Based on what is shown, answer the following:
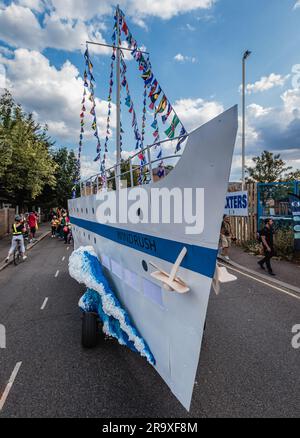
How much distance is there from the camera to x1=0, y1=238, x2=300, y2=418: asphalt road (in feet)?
10.5

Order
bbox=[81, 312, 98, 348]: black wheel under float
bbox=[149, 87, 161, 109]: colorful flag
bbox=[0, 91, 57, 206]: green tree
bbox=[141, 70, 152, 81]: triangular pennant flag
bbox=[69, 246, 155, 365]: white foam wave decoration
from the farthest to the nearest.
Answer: bbox=[0, 91, 57, 206]: green tree, bbox=[141, 70, 152, 81]: triangular pennant flag, bbox=[149, 87, 161, 109]: colorful flag, bbox=[81, 312, 98, 348]: black wheel under float, bbox=[69, 246, 155, 365]: white foam wave decoration

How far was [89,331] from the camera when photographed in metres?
4.41

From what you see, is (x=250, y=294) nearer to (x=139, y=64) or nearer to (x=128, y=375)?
(x=128, y=375)

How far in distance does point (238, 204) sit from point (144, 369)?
10.7 metres

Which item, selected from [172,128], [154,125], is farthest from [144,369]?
[154,125]

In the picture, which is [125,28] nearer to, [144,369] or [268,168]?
[144,369]

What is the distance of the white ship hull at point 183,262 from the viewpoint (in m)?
2.38

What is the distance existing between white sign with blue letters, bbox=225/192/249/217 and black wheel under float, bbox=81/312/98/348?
10035 mm

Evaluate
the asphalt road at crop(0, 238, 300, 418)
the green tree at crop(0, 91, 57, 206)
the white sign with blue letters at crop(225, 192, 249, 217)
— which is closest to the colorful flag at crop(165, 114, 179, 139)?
the asphalt road at crop(0, 238, 300, 418)

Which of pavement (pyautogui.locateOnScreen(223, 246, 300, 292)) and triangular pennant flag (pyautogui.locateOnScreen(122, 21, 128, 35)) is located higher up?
triangular pennant flag (pyautogui.locateOnScreen(122, 21, 128, 35))

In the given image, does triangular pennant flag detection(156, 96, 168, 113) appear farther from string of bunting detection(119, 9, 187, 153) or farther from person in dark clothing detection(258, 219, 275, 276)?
person in dark clothing detection(258, 219, 275, 276)

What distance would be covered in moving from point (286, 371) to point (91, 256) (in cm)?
357

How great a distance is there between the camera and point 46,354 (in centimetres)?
439
